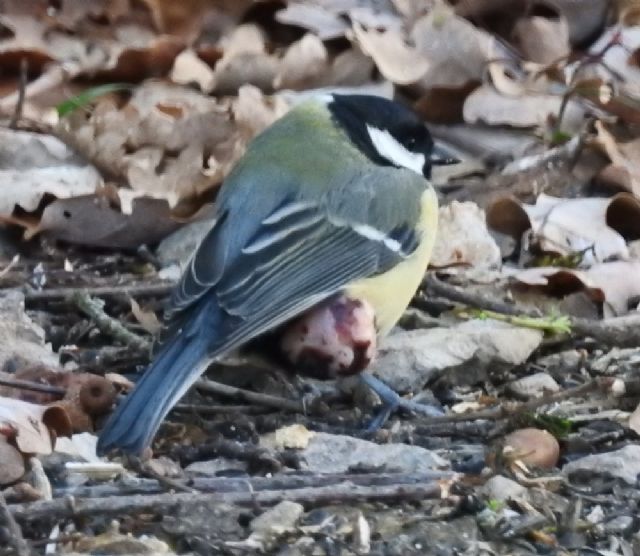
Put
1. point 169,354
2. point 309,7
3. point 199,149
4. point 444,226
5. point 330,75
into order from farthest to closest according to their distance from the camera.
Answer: point 309,7 → point 330,75 → point 199,149 → point 444,226 → point 169,354

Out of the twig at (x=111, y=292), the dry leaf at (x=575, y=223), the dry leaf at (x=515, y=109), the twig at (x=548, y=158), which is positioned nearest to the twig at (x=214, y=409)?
the twig at (x=111, y=292)

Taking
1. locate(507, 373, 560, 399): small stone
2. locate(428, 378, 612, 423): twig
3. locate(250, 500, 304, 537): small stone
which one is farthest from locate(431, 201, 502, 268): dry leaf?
locate(250, 500, 304, 537): small stone

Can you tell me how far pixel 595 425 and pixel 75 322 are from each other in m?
1.19

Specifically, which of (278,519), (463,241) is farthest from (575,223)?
(278,519)

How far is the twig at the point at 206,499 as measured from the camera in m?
2.26

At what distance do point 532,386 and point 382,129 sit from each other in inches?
27.9

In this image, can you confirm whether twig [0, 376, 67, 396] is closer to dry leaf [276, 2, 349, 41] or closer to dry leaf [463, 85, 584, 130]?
dry leaf [463, 85, 584, 130]

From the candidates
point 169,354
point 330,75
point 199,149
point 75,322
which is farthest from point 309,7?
point 169,354

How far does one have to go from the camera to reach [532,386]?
10.1 feet

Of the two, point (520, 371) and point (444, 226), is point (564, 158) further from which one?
point (520, 371)

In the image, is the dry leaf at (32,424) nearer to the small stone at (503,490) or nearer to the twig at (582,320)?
the small stone at (503,490)

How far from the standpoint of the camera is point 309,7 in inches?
196

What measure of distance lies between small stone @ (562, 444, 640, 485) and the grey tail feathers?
Result: 0.71 m

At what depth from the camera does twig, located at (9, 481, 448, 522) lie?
2264mm
